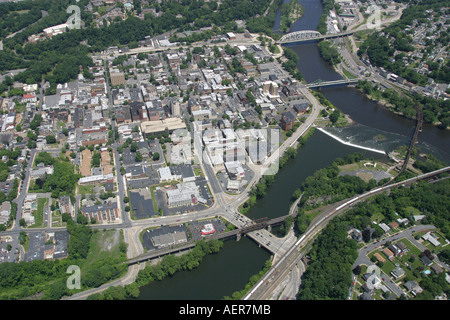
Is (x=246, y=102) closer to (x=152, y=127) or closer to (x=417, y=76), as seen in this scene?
(x=152, y=127)

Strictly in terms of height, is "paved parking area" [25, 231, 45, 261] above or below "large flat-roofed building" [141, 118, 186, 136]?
below

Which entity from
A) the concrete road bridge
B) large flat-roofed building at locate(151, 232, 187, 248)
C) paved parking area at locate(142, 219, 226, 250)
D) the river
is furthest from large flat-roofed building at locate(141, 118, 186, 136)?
the concrete road bridge

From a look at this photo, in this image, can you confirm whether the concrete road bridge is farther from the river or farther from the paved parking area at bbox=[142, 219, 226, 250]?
the paved parking area at bbox=[142, 219, 226, 250]

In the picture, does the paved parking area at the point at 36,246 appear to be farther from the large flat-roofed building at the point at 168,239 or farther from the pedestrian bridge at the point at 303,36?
the pedestrian bridge at the point at 303,36

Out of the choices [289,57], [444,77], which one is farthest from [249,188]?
[444,77]

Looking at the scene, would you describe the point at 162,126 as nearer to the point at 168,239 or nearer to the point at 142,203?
the point at 142,203
